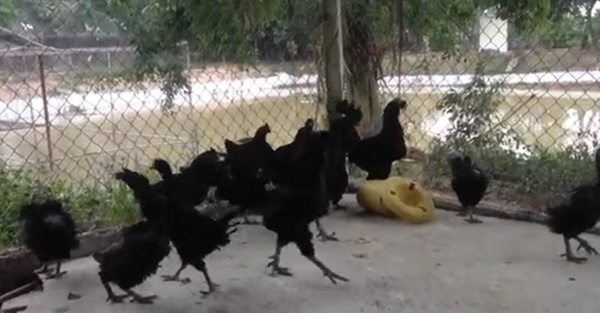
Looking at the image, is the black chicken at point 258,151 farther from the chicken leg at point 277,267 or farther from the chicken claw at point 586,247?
the chicken claw at point 586,247

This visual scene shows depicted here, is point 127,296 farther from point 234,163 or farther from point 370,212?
point 370,212

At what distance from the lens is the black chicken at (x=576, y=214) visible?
2.36 meters

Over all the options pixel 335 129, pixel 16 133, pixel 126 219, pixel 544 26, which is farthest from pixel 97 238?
pixel 544 26

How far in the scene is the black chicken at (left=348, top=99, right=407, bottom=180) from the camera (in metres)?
3.11

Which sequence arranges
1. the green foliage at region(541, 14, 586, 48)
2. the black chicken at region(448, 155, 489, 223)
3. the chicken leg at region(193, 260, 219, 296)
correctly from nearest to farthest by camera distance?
the chicken leg at region(193, 260, 219, 296) → the black chicken at region(448, 155, 489, 223) → the green foliage at region(541, 14, 586, 48)

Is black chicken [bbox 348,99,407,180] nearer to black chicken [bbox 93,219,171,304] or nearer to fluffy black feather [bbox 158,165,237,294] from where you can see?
fluffy black feather [bbox 158,165,237,294]

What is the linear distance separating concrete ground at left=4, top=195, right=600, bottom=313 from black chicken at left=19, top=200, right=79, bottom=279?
95mm

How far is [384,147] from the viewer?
3.10m

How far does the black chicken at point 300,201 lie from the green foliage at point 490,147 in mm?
1229

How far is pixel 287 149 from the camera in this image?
2432 mm

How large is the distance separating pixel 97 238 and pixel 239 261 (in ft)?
1.77

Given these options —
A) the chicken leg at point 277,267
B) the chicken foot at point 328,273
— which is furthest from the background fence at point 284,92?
the chicken foot at point 328,273

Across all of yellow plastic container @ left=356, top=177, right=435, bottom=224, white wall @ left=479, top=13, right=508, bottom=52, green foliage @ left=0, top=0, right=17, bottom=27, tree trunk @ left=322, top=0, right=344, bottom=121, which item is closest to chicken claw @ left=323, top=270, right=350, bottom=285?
yellow plastic container @ left=356, top=177, right=435, bottom=224

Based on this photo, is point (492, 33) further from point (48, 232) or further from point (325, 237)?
point (48, 232)
